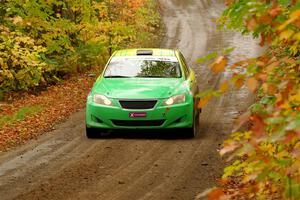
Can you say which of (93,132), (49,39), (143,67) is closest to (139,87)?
(143,67)

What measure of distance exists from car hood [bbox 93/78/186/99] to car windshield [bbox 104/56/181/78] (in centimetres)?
24

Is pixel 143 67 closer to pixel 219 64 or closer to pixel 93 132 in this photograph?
pixel 93 132

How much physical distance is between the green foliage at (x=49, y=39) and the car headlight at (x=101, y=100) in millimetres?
4627

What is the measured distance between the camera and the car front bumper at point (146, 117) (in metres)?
11.3

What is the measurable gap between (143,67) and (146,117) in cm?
165

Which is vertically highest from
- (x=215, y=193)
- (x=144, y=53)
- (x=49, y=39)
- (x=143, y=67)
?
(x=215, y=193)

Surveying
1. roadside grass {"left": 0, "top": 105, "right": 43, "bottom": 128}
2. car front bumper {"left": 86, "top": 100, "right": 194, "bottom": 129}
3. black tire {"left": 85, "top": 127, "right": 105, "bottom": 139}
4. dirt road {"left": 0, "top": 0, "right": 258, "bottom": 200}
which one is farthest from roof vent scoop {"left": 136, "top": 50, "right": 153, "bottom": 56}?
roadside grass {"left": 0, "top": 105, "right": 43, "bottom": 128}

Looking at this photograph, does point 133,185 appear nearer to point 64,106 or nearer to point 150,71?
point 150,71

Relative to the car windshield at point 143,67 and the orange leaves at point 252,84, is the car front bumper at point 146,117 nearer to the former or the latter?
the car windshield at point 143,67

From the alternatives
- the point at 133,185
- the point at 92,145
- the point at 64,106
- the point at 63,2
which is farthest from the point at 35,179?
the point at 63,2

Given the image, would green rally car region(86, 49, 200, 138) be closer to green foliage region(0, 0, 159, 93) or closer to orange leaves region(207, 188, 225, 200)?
green foliage region(0, 0, 159, 93)

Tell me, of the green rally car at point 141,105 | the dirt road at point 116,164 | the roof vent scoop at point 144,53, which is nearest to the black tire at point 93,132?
the green rally car at point 141,105

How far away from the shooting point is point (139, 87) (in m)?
11.6

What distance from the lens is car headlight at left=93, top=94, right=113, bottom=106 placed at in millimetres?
11385
